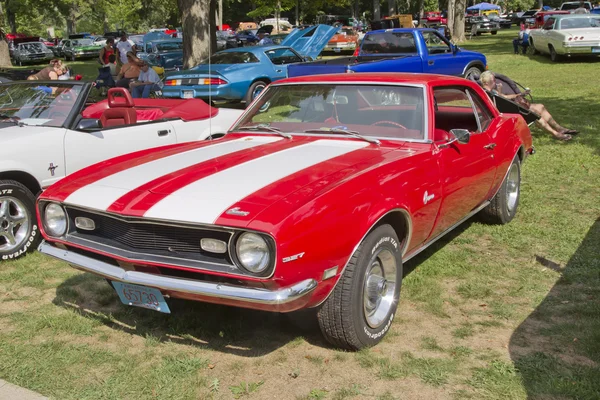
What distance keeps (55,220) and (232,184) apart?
1231mm

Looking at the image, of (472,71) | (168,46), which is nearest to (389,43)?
(472,71)

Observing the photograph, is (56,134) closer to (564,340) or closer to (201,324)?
(201,324)

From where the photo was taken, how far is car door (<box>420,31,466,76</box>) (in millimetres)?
13750

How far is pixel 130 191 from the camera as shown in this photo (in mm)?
3795

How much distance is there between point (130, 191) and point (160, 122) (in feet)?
10.6

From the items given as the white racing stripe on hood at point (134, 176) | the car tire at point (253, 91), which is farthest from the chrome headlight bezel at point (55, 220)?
the car tire at point (253, 91)

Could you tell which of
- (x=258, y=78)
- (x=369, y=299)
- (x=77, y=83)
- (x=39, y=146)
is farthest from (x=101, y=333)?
(x=258, y=78)

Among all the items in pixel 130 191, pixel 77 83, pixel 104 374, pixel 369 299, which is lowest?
pixel 104 374

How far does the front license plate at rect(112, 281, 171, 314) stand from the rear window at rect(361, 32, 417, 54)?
36.7 feet

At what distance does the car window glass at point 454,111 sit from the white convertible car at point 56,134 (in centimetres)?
265

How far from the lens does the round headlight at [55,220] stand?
4035 millimetres

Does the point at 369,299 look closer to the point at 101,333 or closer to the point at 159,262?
the point at 159,262

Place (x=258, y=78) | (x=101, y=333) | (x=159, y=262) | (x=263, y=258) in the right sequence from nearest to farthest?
1. (x=263, y=258)
2. (x=159, y=262)
3. (x=101, y=333)
4. (x=258, y=78)

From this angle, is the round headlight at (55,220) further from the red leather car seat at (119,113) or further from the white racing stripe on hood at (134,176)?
the red leather car seat at (119,113)
